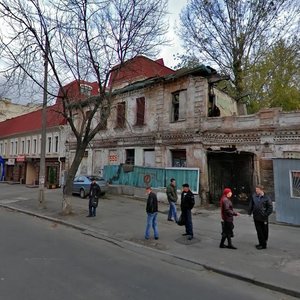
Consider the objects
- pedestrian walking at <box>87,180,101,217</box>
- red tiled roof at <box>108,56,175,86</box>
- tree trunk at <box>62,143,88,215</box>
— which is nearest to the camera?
pedestrian walking at <box>87,180,101,217</box>

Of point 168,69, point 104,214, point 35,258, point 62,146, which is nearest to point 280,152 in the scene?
point 104,214

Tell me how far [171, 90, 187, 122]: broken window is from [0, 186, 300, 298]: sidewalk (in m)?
5.89

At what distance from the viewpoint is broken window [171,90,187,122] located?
19.8 m

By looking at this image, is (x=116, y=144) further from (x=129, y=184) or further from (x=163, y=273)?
(x=163, y=273)

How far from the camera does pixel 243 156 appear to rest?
1705cm

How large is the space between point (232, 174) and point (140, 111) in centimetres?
818

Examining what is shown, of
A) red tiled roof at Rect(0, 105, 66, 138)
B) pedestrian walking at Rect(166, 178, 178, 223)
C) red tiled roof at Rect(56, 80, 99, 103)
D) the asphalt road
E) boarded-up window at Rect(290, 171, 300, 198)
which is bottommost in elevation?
the asphalt road

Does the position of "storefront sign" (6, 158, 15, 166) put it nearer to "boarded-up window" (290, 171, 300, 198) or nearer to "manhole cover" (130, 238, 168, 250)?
"manhole cover" (130, 238, 168, 250)

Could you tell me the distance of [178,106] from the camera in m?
20.2

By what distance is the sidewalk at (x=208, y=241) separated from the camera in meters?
7.02

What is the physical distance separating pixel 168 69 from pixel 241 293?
26040mm

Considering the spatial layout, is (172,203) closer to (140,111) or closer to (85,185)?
(85,185)

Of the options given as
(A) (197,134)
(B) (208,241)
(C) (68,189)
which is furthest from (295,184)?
(C) (68,189)

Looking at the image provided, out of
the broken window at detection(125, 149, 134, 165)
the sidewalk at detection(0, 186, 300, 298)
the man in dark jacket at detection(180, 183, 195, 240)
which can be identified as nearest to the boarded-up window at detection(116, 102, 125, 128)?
the broken window at detection(125, 149, 134, 165)
